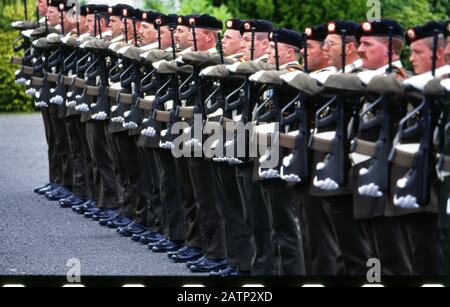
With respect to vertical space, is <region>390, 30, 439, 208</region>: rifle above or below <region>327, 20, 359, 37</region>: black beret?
below

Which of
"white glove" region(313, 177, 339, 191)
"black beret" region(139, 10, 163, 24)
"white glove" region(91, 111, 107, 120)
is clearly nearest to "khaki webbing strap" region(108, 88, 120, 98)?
"white glove" region(91, 111, 107, 120)

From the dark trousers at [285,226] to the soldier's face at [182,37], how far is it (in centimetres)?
254

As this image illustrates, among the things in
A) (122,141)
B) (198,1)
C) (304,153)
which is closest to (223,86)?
(304,153)

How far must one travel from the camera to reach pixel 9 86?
2441cm

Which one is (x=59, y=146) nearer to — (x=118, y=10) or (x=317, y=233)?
(x=118, y=10)

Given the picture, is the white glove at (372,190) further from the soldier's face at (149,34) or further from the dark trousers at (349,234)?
the soldier's face at (149,34)

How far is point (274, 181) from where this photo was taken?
8969 millimetres

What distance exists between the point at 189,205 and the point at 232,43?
136cm

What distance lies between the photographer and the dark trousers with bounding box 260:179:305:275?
899 cm

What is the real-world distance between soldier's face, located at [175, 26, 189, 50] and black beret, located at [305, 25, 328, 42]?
238cm

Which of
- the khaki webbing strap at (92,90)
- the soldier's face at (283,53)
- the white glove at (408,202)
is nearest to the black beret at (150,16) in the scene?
the khaki webbing strap at (92,90)

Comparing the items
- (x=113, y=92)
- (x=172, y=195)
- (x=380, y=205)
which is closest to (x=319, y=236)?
(x=380, y=205)

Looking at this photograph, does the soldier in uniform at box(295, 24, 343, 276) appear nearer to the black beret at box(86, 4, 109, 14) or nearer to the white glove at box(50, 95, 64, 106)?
the black beret at box(86, 4, 109, 14)
